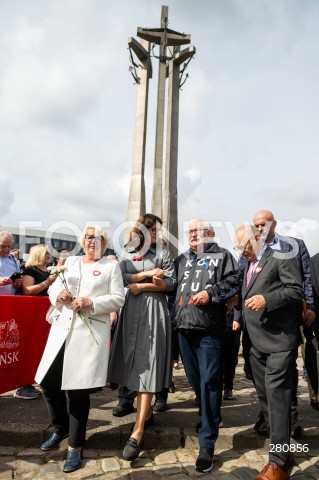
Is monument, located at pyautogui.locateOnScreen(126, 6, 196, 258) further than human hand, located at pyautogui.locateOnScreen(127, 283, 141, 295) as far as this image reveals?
Yes

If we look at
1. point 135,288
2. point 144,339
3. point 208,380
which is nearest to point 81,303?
point 135,288

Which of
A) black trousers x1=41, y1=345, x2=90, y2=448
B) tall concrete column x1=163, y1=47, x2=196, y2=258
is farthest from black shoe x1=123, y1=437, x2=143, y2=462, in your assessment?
tall concrete column x1=163, y1=47, x2=196, y2=258

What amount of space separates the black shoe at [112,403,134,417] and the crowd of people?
1.35 feet

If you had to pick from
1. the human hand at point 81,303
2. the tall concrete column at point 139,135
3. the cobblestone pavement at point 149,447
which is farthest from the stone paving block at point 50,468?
the tall concrete column at point 139,135

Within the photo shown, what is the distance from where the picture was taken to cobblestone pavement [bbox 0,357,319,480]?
346 cm

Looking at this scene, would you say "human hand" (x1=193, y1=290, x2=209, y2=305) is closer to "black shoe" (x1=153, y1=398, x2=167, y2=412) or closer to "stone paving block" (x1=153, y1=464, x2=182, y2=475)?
"stone paving block" (x1=153, y1=464, x2=182, y2=475)

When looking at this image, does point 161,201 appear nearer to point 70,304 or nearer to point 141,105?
point 141,105

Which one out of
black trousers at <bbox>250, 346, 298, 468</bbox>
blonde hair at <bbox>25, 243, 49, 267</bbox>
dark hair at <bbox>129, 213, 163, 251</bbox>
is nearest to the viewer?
black trousers at <bbox>250, 346, 298, 468</bbox>

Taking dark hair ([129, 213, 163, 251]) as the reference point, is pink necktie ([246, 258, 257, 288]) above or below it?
below

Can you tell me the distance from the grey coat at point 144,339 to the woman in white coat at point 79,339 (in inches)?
11.4

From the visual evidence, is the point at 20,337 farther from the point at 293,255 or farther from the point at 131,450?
the point at 293,255

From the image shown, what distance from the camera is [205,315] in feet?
12.3

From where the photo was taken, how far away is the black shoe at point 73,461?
346cm

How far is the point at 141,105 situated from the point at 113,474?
64.3ft
